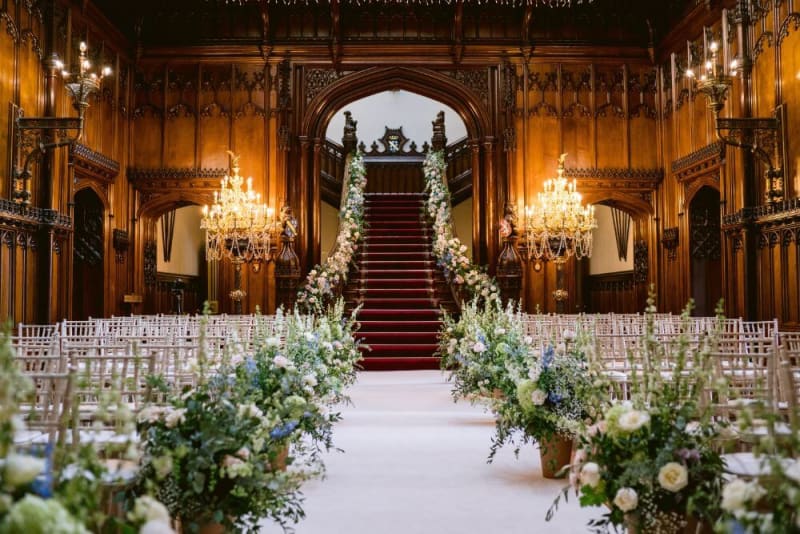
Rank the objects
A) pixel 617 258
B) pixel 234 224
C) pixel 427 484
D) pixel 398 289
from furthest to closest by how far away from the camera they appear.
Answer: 1. pixel 617 258
2. pixel 398 289
3. pixel 234 224
4. pixel 427 484

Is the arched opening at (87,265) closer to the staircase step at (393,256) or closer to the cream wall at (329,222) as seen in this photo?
the staircase step at (393,256)

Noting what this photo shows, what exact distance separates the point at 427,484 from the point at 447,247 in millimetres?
10113

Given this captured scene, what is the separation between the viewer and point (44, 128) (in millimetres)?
10664

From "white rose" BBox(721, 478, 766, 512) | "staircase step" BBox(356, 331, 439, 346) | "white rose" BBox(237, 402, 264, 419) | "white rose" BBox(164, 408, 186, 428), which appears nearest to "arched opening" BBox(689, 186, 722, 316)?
"staircase step" BBox(356, 331, 439, 346)

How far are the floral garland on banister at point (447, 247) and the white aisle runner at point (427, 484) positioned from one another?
14.5ft

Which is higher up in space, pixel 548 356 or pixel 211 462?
pixel 548 356

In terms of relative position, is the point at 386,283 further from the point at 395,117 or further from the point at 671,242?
the point at 395,117

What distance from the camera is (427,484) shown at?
5258 mm

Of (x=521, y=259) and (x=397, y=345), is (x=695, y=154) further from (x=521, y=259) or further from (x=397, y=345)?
(x=397, y=345)

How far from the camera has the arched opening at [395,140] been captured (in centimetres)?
2292

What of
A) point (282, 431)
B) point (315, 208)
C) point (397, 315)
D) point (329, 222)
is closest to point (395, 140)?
point (329, 222)

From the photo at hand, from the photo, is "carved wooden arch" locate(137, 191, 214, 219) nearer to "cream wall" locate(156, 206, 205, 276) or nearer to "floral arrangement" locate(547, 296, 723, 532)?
"cream wall" locate(156, 206, 205, 276)

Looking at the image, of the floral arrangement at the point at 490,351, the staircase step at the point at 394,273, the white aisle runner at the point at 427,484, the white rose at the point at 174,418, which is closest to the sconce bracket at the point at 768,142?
the floral arrangement at the point at 490,351

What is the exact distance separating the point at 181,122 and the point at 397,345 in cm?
668
